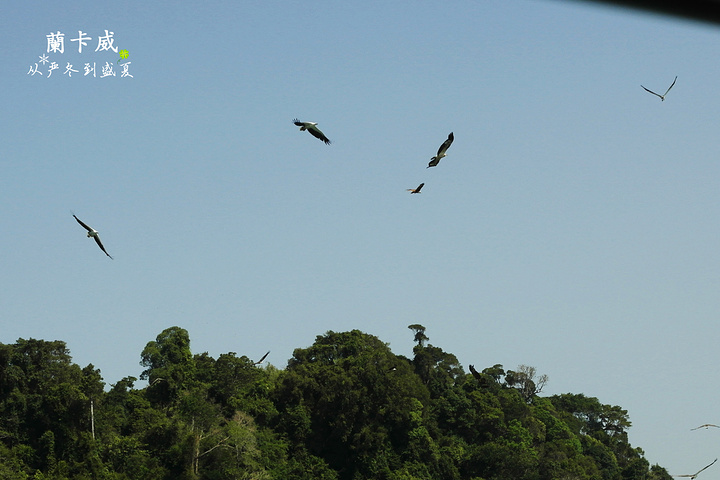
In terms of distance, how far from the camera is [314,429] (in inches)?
2272

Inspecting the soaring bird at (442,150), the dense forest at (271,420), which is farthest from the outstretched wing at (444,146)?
the dense forest at (271,420)

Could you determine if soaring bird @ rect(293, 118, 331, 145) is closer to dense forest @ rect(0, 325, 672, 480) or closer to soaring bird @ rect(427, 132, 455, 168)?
soaring bird @ rect(427, 132, 455, 168)

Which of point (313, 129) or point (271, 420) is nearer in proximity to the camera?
point (313, 129)

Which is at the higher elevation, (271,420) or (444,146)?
(271,420)

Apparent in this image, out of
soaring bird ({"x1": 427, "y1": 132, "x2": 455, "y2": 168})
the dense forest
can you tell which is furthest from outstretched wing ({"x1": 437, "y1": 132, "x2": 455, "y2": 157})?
the dense forest

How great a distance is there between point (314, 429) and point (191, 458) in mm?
10430

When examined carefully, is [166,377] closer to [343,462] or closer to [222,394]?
[222,394]

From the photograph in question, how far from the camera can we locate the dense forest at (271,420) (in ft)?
161

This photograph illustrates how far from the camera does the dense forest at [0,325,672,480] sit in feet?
161

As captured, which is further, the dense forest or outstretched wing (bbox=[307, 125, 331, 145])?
the dense forest

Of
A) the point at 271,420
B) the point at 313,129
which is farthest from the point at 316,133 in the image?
the point at 271,420

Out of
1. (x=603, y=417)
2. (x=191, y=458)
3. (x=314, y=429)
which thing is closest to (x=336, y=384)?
(x=314, y=429)

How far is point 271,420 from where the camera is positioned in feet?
187

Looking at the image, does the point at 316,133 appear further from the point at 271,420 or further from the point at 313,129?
the point at 271,420
